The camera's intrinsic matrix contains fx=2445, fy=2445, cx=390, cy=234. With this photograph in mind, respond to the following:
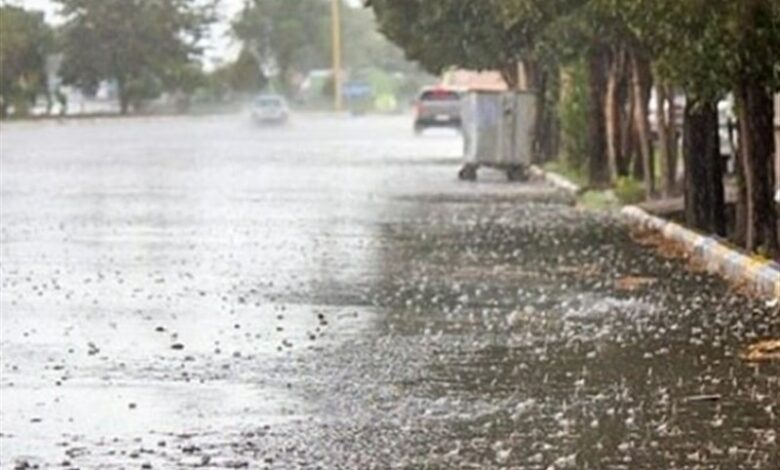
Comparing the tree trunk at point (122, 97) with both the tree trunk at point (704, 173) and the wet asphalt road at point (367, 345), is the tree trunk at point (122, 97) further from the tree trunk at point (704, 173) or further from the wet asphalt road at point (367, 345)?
the tree trunk at point (704, 173)

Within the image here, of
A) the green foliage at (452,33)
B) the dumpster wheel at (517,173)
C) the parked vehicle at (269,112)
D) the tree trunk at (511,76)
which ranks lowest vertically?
the parked vehicle at (269,112)

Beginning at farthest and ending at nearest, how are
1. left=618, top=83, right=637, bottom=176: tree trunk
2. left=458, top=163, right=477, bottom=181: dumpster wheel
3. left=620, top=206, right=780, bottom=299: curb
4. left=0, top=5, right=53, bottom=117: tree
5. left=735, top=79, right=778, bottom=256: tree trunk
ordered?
left=0, top=5, right=53, bottom=117: tree, left=458, top=163, right=477, bottom=181: dumpster wheel, left=618, top=83, right=637, bottom=176: tree trunk, left=735, top=79, right=778, bottom=256: tree trunk, left=620, top=206, right=780, bottom=299: curb

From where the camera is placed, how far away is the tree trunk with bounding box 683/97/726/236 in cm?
2598

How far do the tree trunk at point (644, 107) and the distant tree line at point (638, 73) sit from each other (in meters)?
0.03

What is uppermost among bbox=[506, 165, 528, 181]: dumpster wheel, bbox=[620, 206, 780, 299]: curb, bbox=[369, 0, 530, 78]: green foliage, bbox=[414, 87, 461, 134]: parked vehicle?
bbox=[369, 0, 530, 78]: green foliage

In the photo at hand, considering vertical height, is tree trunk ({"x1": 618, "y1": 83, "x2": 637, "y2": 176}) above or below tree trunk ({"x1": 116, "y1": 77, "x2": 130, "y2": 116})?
above

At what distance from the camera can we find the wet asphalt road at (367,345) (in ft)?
38.4

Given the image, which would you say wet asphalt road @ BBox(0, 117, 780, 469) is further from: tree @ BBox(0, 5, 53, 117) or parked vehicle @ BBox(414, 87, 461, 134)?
tree @ BBox(0, 5, 53, 117)

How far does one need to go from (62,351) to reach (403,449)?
4409 mm

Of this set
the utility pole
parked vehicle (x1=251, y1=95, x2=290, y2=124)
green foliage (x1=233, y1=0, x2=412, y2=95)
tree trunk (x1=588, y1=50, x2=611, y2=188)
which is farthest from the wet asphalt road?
green foliage (x1=233, y1=0, x2=412, y2=95)

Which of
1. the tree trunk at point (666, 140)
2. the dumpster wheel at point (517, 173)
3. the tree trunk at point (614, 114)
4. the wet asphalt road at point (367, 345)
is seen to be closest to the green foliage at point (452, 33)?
the dumpster wheel at point (517, 173)

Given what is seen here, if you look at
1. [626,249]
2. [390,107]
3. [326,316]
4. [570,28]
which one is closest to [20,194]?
[570,28]

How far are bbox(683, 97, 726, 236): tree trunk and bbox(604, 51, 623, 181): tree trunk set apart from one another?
9289mm

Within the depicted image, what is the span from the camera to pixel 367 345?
52.4 feet
